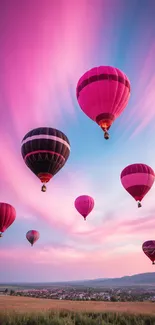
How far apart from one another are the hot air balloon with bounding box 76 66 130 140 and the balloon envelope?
8.95 m

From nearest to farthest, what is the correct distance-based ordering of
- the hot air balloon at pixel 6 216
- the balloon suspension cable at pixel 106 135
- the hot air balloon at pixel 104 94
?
1. the balloon suspension cable at pixel 106 135
2. the hot air balloon at pixel 104 94
3. the hot air balloon at pixel 6 216

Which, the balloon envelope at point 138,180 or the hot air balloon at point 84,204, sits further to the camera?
the hot air balloon at point 84,204

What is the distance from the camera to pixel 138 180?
30141 millimetres

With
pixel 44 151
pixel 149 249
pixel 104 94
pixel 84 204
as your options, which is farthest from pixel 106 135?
pixel 149 249

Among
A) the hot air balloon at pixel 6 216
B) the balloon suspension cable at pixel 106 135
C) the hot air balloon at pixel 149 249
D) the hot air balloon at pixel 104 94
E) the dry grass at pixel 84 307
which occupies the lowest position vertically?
the dry grass at pixel 84 307

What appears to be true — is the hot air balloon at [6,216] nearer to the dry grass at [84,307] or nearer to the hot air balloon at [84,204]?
the hot air balloon at [84,204]

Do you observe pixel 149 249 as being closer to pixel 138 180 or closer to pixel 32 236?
pixel 32 236

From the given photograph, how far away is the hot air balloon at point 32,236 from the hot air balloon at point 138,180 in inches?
1410

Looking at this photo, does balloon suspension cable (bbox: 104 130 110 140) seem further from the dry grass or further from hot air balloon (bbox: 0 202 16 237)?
hot air balloon (bbox: 0 202 16 237)

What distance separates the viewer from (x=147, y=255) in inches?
2013

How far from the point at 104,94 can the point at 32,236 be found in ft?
150

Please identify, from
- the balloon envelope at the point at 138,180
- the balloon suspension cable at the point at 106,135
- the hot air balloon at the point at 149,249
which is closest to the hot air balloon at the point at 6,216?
the balloon envelope at the point at 138,180

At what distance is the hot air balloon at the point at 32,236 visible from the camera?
61.1 metres

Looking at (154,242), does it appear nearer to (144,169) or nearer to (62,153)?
(144,169)
